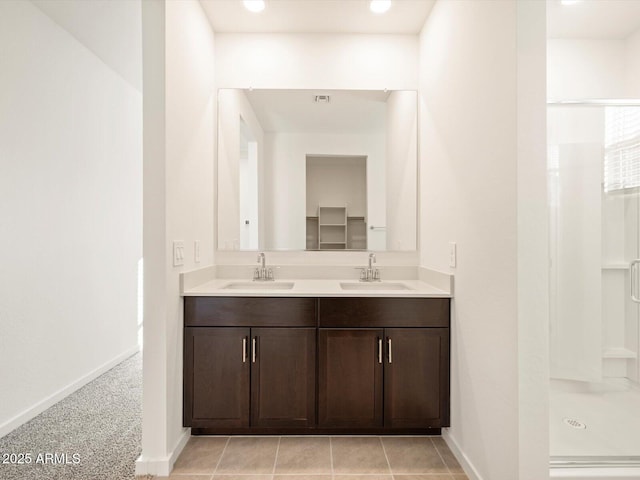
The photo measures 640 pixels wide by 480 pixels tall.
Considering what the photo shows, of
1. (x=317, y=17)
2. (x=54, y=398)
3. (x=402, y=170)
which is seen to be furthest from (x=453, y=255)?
(x=54, y=398)

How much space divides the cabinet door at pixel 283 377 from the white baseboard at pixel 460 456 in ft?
2.55

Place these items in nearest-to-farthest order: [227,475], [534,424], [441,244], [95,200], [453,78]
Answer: [534,424] < [227,475] < [453,78] < [441,244] < [95,200]

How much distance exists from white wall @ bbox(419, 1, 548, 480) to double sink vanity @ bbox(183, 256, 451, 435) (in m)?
0.18

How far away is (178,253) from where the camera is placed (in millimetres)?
1946

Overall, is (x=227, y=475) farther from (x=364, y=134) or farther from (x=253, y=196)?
(x=364, y=134)

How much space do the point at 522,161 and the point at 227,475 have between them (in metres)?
1.97

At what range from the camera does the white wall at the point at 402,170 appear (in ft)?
8.58

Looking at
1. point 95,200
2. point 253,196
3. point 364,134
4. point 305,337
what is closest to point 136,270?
point 95,200

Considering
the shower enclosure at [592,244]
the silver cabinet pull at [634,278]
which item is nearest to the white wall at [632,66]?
the shower enclosure at [592,244]

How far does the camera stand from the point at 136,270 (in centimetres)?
362

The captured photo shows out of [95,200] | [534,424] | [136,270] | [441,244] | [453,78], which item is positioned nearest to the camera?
[534,424]

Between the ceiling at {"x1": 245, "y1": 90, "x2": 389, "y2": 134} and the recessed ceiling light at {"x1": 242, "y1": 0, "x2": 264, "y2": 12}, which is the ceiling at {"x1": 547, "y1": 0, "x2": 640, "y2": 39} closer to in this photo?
the ceiling at {"x1": 245, "y1": 90, "x2": 389, "y2": 134}

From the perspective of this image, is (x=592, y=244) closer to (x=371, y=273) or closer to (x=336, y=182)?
(x=371, y=273)

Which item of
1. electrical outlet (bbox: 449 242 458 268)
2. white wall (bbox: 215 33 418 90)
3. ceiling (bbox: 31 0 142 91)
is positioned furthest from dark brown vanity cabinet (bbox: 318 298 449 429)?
ceiling (bbox: 31 0 142 91)
